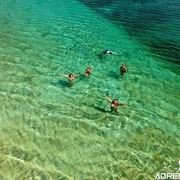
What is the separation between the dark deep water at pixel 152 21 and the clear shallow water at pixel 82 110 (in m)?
1.94

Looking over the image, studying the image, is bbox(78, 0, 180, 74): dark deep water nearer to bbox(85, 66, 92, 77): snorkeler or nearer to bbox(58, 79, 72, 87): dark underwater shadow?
bbox(85, 66, 92, 77): snorkeler

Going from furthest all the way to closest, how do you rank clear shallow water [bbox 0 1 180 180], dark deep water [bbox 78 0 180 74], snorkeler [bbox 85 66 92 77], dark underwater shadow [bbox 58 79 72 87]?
1. dark deep water [bbox 78 0 180 74]
2. snorkeler [bbox 85 66 92 77]
3. dark underwater shadow [bbox 58 79 72 87]
4. clear shallow water [bbox 0 1 180 180]

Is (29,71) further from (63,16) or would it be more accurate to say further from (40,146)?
(63,16)

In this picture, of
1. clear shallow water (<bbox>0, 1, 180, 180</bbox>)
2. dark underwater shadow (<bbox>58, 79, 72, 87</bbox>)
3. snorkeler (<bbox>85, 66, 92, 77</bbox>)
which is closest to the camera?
clear shallow water (<bbox>0, 1, 180, 180</bbox>)

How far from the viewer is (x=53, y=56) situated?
24828 millimetres

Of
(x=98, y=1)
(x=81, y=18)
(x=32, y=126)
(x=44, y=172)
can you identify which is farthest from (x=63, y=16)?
(x=44, y=172)

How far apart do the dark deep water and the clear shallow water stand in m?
1.94

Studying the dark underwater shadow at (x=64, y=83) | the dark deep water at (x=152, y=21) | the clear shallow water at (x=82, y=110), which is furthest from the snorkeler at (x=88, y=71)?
the dark deep water at (x=152, y=21)

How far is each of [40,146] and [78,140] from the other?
265 centimetres

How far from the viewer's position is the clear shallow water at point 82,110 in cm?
1344

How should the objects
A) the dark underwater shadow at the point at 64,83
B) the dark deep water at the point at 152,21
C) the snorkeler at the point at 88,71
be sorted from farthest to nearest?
the dark deep water at the point at 152,21, the snorkeler at the point at 88,71, the dark underwater shadow at the point at 64,83

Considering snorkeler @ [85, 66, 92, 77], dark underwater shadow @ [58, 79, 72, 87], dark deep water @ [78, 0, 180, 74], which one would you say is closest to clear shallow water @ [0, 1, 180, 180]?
dark underwater shadow @ [58, 79, 72, 87]

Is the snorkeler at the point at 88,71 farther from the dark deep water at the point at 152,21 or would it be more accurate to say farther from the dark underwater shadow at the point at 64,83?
the dark deep water at the point at 152,21

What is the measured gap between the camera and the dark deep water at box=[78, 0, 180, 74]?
2819cm
